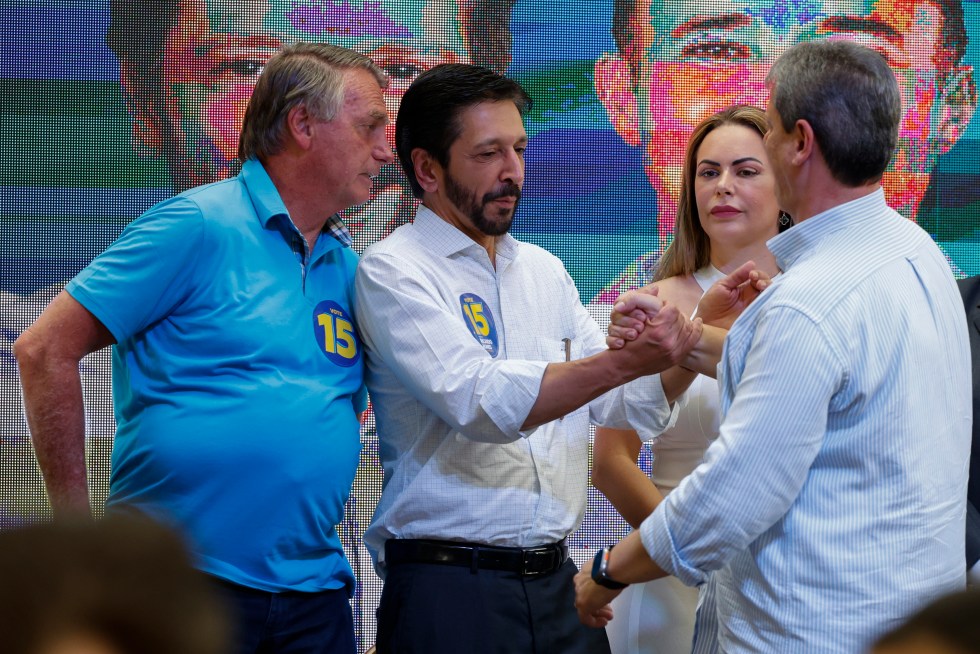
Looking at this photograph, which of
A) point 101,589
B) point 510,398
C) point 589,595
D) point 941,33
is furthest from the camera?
point 941,33

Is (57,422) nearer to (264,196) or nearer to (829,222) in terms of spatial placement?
(264,196)

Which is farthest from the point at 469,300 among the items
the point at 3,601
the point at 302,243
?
the point at 3,601

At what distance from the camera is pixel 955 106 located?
12.4 ft

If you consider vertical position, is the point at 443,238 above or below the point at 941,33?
below

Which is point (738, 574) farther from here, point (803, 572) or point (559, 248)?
point (559, 248)

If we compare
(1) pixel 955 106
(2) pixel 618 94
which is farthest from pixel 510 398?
(1) pixel 955 106

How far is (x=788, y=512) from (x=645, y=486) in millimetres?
954

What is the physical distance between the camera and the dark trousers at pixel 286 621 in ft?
6.93

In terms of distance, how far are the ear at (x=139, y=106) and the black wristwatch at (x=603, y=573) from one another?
2.41 metres

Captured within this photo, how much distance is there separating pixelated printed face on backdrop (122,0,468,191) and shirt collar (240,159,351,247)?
4.01 ft

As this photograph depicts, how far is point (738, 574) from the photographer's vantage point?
176 centimetres

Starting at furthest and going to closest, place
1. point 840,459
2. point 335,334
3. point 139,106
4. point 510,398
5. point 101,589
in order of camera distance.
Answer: point 139,106 → point 335,334 → point 510,398 → point 840,459 → point 101,589

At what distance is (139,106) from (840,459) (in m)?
2.81

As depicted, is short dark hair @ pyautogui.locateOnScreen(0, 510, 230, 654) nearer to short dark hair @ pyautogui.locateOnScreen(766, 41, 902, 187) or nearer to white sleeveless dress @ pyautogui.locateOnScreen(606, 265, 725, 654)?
short dark hair @ pyautogui.locateOnScreen(766, 41, 902, 187)
